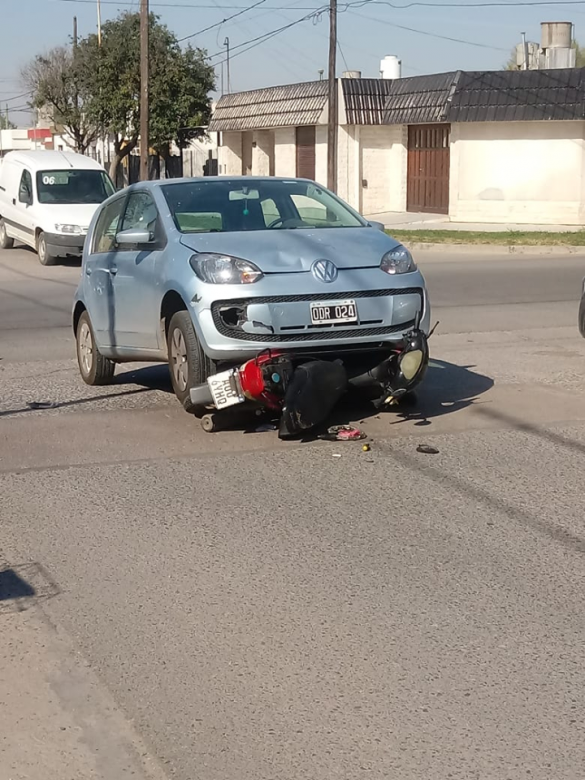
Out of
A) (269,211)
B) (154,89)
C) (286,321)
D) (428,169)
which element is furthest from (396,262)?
(154,89)

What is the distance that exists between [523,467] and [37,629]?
11.3 feet

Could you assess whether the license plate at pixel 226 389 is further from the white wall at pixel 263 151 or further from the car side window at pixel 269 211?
the white wall at pixel 263 151

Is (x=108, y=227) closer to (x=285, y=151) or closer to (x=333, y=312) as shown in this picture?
(x=333, y=312)

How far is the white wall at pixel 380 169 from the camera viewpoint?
37.1 meters

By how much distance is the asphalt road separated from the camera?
3.78 metres

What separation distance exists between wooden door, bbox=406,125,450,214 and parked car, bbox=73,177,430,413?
2603 centimetres

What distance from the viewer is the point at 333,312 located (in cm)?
788

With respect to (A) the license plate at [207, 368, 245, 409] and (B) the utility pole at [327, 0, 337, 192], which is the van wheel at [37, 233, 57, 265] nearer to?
(B) the utility pole at [327, 0, 337, 192]

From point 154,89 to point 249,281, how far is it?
43146mm

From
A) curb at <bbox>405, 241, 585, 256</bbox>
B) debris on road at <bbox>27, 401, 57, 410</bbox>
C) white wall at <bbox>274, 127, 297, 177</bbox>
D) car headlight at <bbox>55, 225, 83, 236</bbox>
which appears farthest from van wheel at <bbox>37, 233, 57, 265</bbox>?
white wall at <bbox>274, 127, 297, 177</bbox>

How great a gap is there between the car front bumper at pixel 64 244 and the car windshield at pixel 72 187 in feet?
4.62

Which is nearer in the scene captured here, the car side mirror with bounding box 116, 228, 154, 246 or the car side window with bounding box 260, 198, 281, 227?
the car side mirror with bounding box 116, 228, 154, 246

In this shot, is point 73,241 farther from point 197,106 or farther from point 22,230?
point 197,106

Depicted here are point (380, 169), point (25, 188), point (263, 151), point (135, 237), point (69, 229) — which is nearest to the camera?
point (135, 237)
